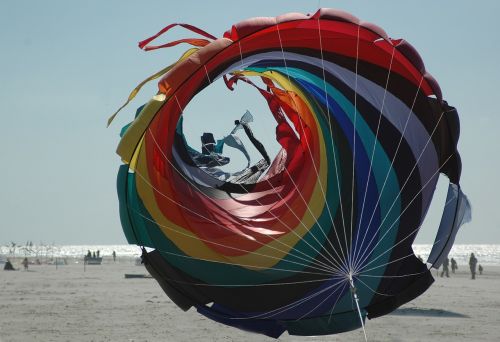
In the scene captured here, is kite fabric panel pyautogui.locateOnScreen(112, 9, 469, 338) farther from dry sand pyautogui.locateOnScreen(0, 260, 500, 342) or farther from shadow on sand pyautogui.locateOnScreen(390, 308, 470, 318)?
shadow on sand pyautogui.locateOnScreen(390, 308, 470, 318)

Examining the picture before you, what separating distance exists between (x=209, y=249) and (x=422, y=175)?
8.97ft

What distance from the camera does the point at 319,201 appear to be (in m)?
10.2

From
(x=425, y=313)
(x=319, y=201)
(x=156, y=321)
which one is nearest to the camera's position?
(x=319, y=201)

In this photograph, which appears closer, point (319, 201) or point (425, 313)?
point (319, 201)

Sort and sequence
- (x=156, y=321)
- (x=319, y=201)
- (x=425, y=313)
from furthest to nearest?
(x=425, y=313)
(x=156, y=321)
(x=319, y=201)

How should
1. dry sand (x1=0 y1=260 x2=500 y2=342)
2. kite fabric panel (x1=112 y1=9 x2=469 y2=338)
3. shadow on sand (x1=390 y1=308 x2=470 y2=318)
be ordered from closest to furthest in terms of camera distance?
kite fabric panel (x1=112 y1=9 x2=469 y2=338)
dry sand (x1=0 y1=260 x2=500 y2=342)
shadow on sand (x1=390 y1=308 x2=470 y2=318)

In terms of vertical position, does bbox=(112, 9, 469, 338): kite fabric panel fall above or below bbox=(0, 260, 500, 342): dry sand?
above

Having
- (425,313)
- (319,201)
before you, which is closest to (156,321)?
(425,313)

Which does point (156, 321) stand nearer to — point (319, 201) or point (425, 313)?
point (425, 313)

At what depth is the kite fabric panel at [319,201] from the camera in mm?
9023

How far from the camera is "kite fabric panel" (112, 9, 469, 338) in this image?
9.02m

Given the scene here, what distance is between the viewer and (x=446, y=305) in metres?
20.8

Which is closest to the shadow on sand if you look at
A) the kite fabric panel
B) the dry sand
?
the dry sand

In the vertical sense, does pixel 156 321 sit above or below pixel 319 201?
below
